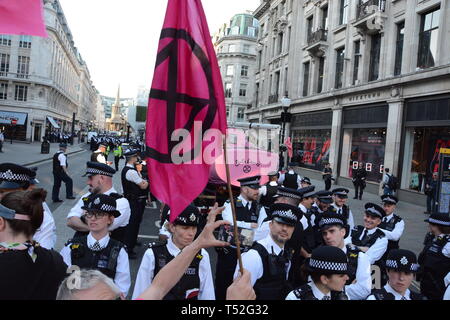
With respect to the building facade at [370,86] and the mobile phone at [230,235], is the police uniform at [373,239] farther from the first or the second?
the building facade at [370,86]

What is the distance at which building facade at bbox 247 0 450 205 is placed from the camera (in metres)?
17.6

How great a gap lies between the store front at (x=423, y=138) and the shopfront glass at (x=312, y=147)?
7793 mm

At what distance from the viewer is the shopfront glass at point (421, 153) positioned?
56.6ft

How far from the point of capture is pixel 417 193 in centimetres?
1789

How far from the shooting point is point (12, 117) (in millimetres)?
53688

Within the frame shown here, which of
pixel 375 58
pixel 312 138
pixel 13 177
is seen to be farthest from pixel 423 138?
pixel 13 177

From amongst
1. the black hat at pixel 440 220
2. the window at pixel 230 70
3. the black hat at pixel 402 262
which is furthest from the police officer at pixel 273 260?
the window at pixel 230 70

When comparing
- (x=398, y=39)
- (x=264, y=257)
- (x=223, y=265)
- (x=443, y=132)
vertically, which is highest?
(x=398, y=39)

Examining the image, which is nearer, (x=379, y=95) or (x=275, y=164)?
(x=275, y=164)

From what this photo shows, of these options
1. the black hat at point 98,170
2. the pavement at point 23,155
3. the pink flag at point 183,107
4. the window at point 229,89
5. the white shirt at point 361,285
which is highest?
the window at point 229,89
